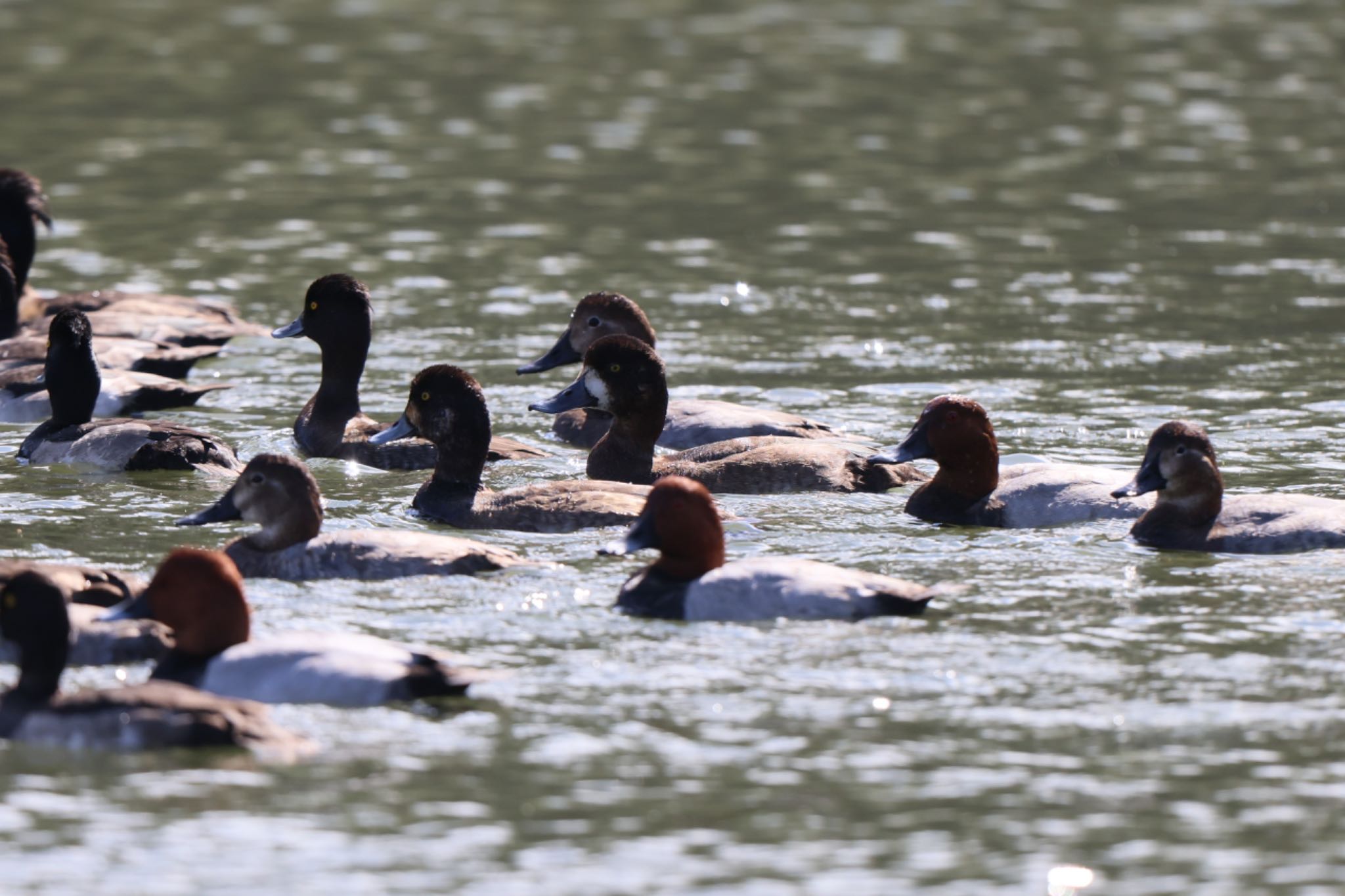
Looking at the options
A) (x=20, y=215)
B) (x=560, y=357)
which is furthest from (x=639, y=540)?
(x=20, y=215)

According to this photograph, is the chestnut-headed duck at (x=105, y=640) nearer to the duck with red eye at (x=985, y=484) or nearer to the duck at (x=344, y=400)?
the duck at (x=344, y=400)

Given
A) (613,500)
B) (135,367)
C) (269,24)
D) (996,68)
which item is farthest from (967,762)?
(269,24)

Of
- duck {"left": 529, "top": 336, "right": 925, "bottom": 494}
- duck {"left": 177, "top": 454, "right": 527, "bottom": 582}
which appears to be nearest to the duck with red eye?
duck {"left": 529, "top": 336, "right": 925, "bottom": 494}

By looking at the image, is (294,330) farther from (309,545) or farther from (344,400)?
(309,545)

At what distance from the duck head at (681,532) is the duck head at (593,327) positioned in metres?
5.32

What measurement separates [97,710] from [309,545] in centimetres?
255

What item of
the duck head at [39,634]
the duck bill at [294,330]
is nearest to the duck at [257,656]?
the duck head at [39,634]

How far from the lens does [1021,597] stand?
10.4 m

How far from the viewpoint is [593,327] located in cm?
1585

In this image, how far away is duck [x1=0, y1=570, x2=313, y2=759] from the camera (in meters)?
8.37

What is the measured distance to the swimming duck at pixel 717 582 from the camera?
10.0 m

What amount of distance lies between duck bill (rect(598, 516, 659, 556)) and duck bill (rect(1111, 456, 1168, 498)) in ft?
9.20

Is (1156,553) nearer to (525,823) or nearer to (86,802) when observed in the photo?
(525,823)

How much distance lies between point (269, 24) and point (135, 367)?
2193 cm
